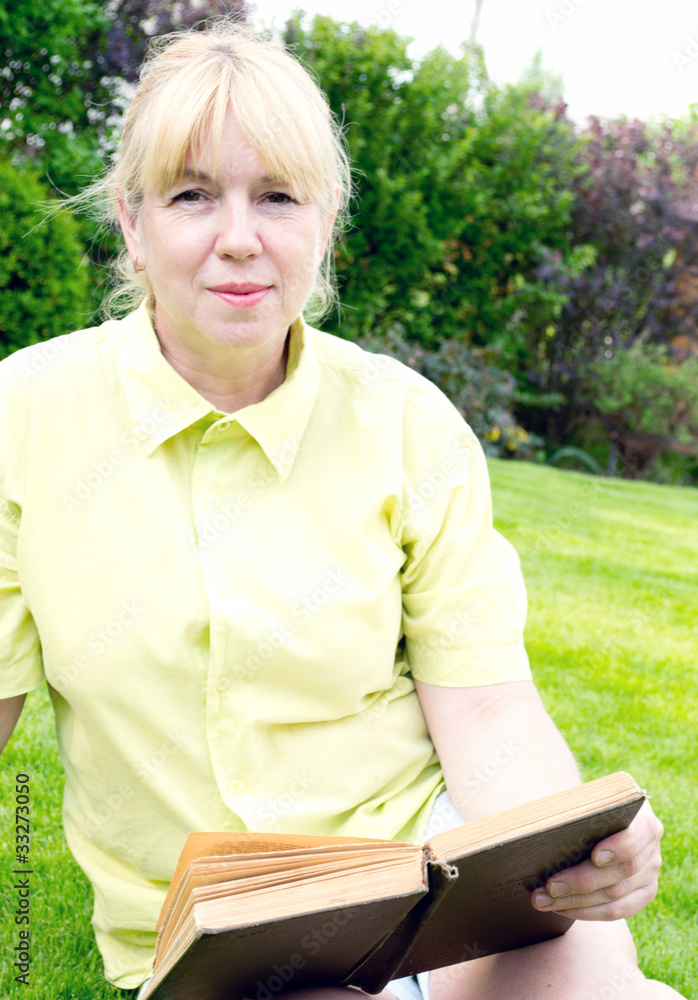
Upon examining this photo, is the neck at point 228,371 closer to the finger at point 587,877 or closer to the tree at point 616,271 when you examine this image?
the finger at point 587,877

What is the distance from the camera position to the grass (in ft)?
6.51

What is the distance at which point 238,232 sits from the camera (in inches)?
56.1

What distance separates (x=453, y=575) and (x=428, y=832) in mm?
428

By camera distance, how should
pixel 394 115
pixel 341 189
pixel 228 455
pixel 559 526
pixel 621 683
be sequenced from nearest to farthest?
pixel 228 455
pixel 341 189
pixel 621 683
pixel 559 526
pixel 394 115

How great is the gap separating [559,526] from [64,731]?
14.2ft

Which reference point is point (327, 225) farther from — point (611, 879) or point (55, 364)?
point (611, 879)

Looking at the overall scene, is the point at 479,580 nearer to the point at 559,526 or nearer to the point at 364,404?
the point at 364,404

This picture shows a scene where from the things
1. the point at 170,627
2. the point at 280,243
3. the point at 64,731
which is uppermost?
the point at 280,243

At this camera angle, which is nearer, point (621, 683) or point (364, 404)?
point (364, 404)

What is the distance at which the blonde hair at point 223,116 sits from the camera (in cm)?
142

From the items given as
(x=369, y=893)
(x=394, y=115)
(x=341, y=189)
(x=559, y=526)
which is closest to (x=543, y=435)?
(x=394, y=115)

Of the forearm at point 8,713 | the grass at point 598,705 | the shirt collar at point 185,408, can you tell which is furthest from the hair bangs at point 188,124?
the grass at point 598,705

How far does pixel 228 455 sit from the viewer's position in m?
1.56

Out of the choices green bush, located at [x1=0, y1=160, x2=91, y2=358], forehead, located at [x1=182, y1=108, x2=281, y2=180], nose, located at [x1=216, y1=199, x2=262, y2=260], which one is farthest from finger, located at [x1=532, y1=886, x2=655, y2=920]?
green bush, located at [x1=0, y1=160, x2=91, y2=358]
